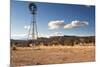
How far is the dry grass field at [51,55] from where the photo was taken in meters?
2.21

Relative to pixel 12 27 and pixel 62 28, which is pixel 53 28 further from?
pixel 12 27

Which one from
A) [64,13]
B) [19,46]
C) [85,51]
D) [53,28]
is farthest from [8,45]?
[85,51]

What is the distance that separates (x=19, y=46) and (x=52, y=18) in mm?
484

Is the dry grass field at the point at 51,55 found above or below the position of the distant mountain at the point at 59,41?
below

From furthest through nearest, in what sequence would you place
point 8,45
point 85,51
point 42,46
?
point 85,51
point 42,46
point 8,45

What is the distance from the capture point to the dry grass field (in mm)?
2211

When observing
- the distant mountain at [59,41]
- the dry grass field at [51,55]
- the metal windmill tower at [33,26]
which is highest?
the metal windmill tower at [33,26]

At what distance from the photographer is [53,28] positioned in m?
2.34

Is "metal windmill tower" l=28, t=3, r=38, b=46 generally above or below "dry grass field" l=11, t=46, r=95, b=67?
above

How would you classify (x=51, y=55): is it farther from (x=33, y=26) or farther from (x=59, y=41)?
(x=33, y=26)

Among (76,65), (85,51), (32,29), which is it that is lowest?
(76,65)

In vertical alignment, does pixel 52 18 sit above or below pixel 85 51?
above

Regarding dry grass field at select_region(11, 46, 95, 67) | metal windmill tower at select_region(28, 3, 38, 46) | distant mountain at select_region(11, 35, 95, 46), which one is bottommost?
dry grass field at select_region(11, 46, 95, 67)

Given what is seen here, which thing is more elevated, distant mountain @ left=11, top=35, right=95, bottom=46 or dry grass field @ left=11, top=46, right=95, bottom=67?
distant mountain @ left=11, top=35, right=95, bottom=46
